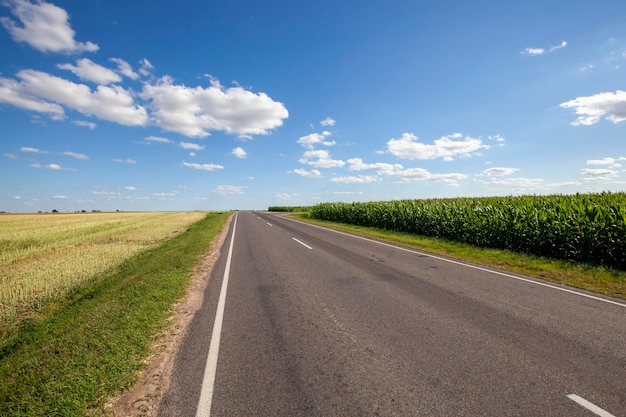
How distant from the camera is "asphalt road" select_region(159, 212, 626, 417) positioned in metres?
3.03

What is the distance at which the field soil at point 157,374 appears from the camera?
3.07 m

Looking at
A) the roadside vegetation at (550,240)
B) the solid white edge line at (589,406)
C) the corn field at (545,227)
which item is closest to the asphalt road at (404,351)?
the solid white edge line at (589,406)

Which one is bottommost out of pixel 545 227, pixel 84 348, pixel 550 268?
pixel 550 268

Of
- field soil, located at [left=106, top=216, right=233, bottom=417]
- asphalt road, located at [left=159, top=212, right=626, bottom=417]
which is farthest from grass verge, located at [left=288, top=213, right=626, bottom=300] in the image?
field soil, located at [left=106, top=216, right=233, bottom=417]

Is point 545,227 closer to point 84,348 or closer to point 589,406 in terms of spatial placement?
point 589,406

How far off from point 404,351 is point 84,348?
4.61 m

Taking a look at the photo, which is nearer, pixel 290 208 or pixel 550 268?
pixel 550 268

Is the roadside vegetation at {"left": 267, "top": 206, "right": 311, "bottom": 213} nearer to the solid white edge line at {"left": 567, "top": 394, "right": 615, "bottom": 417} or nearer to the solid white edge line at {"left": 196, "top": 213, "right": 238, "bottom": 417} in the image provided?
the solid white edge line at {"left": 196, "top": 213, "right": 238, "bottom": 417}

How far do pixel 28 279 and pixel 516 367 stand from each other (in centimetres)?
1241

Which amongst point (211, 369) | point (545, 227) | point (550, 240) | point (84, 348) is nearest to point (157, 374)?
point (211, 369)

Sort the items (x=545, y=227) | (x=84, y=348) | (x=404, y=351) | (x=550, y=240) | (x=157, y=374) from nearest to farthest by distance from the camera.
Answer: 1. (x=157, y=374)
2. (x=404, y=351)
3. (x=84, y=348)
4. (x=550, y=240)
5. (x=545, y=227)

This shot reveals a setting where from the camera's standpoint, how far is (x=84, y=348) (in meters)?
4.28

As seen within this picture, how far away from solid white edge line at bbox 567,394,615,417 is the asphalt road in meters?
0.02

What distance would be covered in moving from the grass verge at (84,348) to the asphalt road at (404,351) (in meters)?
0.72
